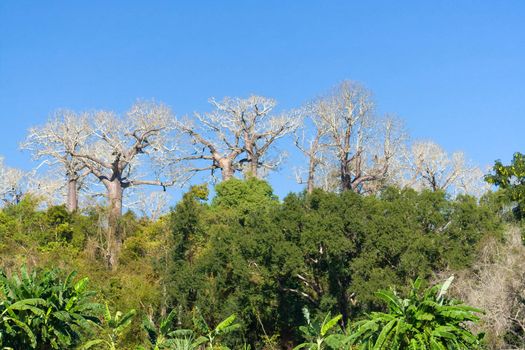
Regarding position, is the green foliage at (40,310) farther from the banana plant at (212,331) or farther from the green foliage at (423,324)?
the green foliage at (423,324)

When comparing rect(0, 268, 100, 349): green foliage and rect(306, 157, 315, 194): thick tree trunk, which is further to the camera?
rect(306, 157, 315, 194): thick tree trunk

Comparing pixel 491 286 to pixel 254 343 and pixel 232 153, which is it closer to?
pixel 254 343

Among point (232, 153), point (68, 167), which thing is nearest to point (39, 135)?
point (68, 167)

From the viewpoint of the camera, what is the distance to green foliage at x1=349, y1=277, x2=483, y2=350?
2081cm

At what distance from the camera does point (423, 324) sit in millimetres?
21219

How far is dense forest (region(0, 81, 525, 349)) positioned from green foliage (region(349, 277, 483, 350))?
0.05m

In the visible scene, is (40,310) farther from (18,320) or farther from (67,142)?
(67,142)

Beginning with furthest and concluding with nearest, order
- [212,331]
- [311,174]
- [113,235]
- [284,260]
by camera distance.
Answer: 1. [311,174]
2. [113,235]
3. [284,260]
4. [212,331]

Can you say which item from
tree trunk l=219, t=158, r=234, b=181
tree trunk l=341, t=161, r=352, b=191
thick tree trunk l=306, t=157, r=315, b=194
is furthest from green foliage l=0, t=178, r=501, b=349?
thick tree trunk l=306, t=157, r=315, b=194

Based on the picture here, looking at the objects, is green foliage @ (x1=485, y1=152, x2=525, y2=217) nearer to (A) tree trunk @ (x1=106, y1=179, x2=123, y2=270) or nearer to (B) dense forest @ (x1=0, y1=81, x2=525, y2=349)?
(B) dense forest @ (x1=0, y1=81, x2=525, y2=349)

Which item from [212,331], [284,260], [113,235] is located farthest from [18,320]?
[113,235]

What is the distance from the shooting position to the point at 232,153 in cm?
5106

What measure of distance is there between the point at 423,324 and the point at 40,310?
10067 mm

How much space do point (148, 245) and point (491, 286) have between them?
17.1 m
